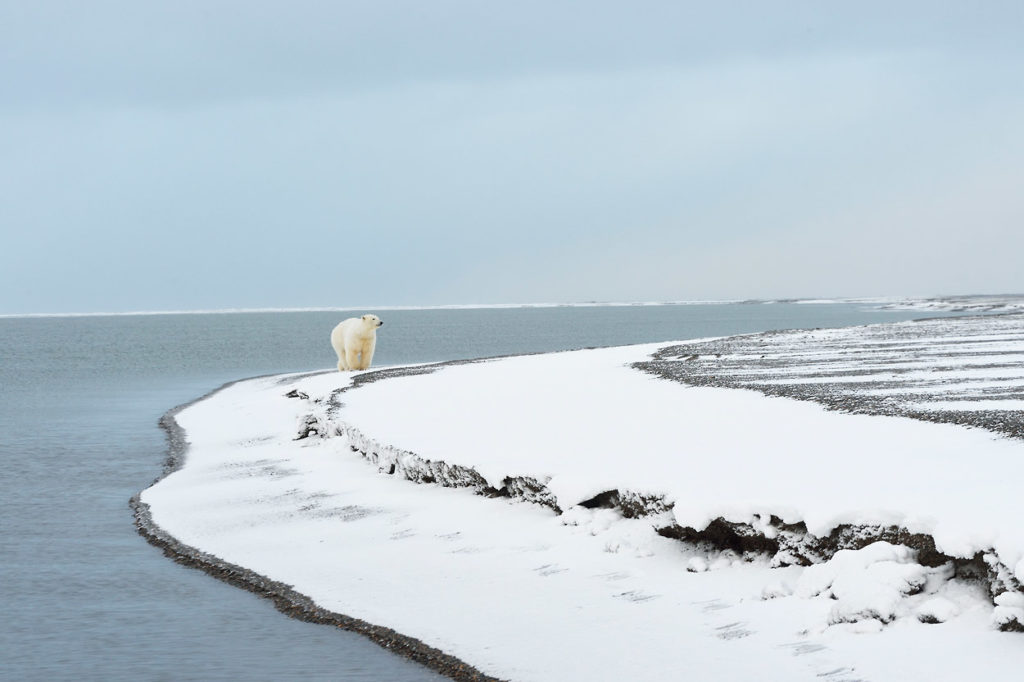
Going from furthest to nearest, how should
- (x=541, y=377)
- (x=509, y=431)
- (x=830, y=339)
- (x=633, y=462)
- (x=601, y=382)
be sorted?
(x=830, y=339) < (x=541, y=377) < (x=601, y=382) < (x=509, y=431) < (x=633, y=462)

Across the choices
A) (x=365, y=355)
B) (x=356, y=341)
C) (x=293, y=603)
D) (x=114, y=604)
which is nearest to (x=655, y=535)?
(x=293, y=603)

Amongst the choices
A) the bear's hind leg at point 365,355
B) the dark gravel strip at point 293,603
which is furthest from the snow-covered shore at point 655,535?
the bear's hind leg at point 365,355

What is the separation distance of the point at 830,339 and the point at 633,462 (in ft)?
90.9

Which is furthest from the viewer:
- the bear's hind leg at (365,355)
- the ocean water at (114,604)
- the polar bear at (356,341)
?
the bear's hind leg at (365,355)

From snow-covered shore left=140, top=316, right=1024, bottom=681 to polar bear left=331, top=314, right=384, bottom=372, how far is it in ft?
55.1

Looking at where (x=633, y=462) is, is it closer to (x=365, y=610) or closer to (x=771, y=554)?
(x=771, y=554)

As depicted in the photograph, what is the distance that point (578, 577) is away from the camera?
953cm

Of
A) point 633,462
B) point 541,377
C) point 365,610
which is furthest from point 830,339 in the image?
point 365,610

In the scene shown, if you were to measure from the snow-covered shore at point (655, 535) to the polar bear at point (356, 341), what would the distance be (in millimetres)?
16800

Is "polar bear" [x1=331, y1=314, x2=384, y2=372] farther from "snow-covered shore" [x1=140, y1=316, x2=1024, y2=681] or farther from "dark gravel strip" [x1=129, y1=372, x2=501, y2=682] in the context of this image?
"dark gravel strip" [x1=129, y1=372, x2=501, y2=682]

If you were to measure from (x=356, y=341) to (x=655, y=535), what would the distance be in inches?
1007

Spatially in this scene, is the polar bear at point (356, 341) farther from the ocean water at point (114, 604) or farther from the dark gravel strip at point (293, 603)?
the dark gravel strip at point (293, 603)

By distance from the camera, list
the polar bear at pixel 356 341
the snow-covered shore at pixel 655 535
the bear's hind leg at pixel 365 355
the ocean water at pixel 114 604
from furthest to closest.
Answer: the bear's hind leg at pixel 365 355 → the polar bear at pixel 356 341 → the ocean water at pixel 114 604 → the snow-covered shore at pixel 655 535

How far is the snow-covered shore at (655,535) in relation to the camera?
738 cm
